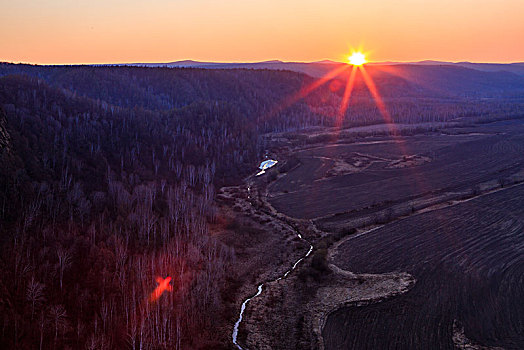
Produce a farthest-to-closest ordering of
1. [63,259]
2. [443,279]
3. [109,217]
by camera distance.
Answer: [109,217] < [443,279] < [63,259]

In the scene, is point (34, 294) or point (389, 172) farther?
point (389, 172)

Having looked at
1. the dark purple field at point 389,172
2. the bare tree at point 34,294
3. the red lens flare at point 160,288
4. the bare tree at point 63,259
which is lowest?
the red lens flare at point 160,288

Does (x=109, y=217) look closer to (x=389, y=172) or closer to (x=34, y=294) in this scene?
(x=34, y=294)

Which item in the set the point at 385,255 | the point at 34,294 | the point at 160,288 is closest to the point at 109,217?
the point at 160,288

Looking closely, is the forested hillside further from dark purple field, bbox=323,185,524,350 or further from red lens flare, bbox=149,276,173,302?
dark purple field, bbox=323,185,524,350

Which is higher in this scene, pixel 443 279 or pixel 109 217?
pixel 109 217

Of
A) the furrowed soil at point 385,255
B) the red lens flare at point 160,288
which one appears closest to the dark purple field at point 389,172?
the furrowed soil at point 385,255

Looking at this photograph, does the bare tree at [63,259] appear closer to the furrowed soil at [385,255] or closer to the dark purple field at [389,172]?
the furrowed soil at [385,255]

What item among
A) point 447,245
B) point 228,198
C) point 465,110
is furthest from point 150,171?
point 465,110
